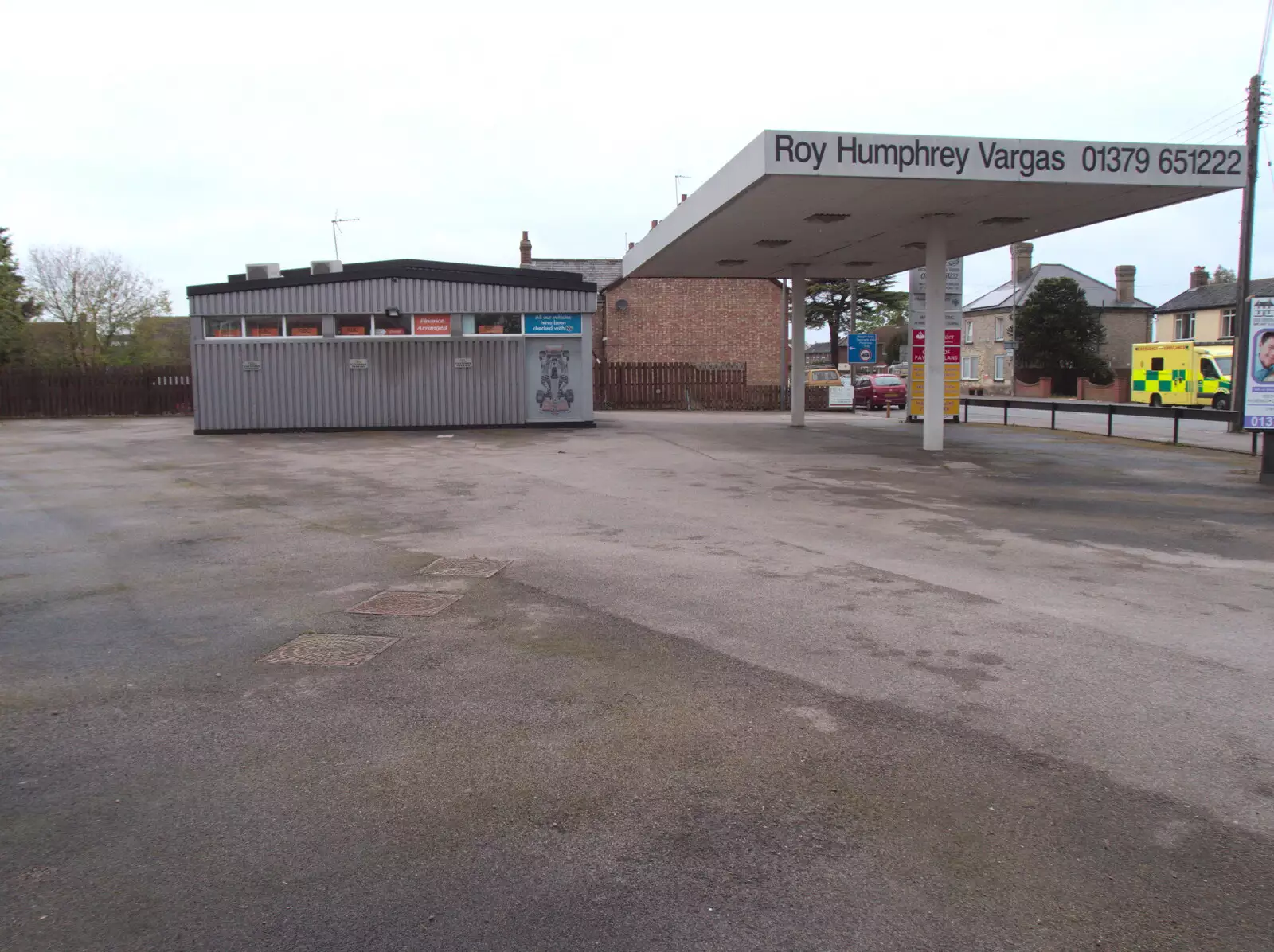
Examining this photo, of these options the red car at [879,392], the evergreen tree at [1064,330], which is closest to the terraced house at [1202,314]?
the evergreen tree at [1064,330]

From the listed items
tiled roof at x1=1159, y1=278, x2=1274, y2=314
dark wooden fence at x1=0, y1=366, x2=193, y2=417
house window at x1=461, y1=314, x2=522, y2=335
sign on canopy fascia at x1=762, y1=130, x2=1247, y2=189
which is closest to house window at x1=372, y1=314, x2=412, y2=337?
house window at x1=461, y1=314, x2=522, y2=335

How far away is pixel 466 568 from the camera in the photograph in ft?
26.0

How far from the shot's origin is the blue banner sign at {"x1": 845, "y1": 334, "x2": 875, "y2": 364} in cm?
3127

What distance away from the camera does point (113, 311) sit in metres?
42.1

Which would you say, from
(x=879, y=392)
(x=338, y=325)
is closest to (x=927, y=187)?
(x=338, y=325)

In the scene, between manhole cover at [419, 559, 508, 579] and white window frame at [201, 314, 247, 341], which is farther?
white window frame at [201, 314, 247, 341]

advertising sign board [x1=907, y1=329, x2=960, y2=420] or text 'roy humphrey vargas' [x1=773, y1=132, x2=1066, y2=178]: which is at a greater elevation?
text 'roy humphrey vargas' [x1=773, y1=132, x2=1066, y2=178]

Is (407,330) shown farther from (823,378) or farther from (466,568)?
(823,378)

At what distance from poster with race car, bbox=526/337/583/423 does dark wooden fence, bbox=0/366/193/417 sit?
17.6 meters

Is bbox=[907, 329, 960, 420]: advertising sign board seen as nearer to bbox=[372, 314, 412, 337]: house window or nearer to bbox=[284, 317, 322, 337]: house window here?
bbox=[372, 314, 412, 337]: house window

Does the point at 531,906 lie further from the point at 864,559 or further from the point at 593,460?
the point at 593,460

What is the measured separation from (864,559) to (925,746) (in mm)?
4223

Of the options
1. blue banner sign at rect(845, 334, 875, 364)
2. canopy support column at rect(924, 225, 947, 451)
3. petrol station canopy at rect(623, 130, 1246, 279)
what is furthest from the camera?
blue banner sign at rect(845, 334, 875, 364)

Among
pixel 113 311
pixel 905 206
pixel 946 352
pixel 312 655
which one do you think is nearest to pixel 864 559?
pixel 312 655
